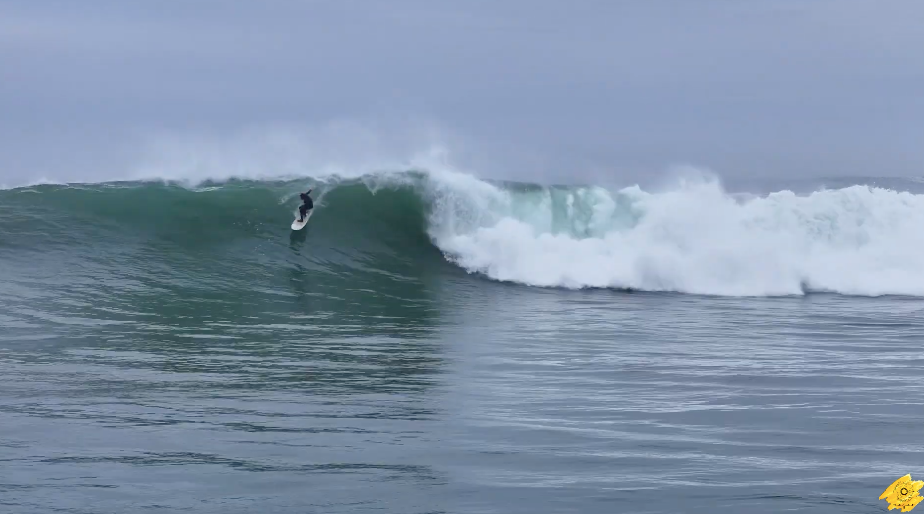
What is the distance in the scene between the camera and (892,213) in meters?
23.4

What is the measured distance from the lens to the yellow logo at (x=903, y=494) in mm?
5324

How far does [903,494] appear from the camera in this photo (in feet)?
17.7

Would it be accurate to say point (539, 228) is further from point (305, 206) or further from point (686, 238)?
point (305, 206)

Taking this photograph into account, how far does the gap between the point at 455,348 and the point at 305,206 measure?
10518 mm

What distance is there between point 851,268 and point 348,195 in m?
12.0

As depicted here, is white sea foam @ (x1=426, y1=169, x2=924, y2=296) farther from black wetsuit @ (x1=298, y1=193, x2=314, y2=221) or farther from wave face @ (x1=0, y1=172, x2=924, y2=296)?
black wetsuit @ (x1=298, y1=193, x2=314, y2=221)

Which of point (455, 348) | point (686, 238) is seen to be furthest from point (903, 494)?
point (686, 238)

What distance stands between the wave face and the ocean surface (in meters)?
0.08

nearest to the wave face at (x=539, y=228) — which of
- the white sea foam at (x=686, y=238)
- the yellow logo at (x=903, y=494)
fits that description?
the white sea foam at (x=686, y=238)

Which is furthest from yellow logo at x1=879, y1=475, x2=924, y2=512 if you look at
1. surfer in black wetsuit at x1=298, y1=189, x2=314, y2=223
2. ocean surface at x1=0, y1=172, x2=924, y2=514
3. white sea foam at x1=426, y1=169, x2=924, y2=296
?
surfer in black wetsuit at x1=298, y1=189, x2=314, y2=223

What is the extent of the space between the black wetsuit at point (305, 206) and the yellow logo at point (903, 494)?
53.2 feet

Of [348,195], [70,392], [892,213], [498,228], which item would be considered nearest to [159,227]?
[348,195]

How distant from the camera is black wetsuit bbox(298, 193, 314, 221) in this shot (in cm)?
2061

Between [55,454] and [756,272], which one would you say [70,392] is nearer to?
[55,454]
